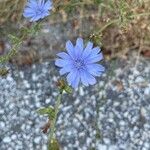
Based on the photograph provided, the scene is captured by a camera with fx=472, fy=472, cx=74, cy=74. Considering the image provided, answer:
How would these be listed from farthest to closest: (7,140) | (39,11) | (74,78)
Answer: (7,140)
(39,11)
(74,78)

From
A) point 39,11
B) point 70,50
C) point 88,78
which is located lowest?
point 88,78

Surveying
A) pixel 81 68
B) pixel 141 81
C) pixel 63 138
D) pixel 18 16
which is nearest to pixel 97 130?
pixel 63 138

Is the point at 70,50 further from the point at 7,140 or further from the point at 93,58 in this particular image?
the point at 7,140

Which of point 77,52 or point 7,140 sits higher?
point 77,52

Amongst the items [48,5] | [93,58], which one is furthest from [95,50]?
[48,5]

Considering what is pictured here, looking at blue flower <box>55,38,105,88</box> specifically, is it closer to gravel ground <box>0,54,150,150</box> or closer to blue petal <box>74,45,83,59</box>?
blue petal <box>74,45,83,59</box>

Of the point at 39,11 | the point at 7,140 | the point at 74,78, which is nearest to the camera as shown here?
the point at 74,78

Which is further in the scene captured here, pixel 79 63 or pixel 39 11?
pixel 39 11

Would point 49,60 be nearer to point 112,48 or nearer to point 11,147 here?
point 112,48
